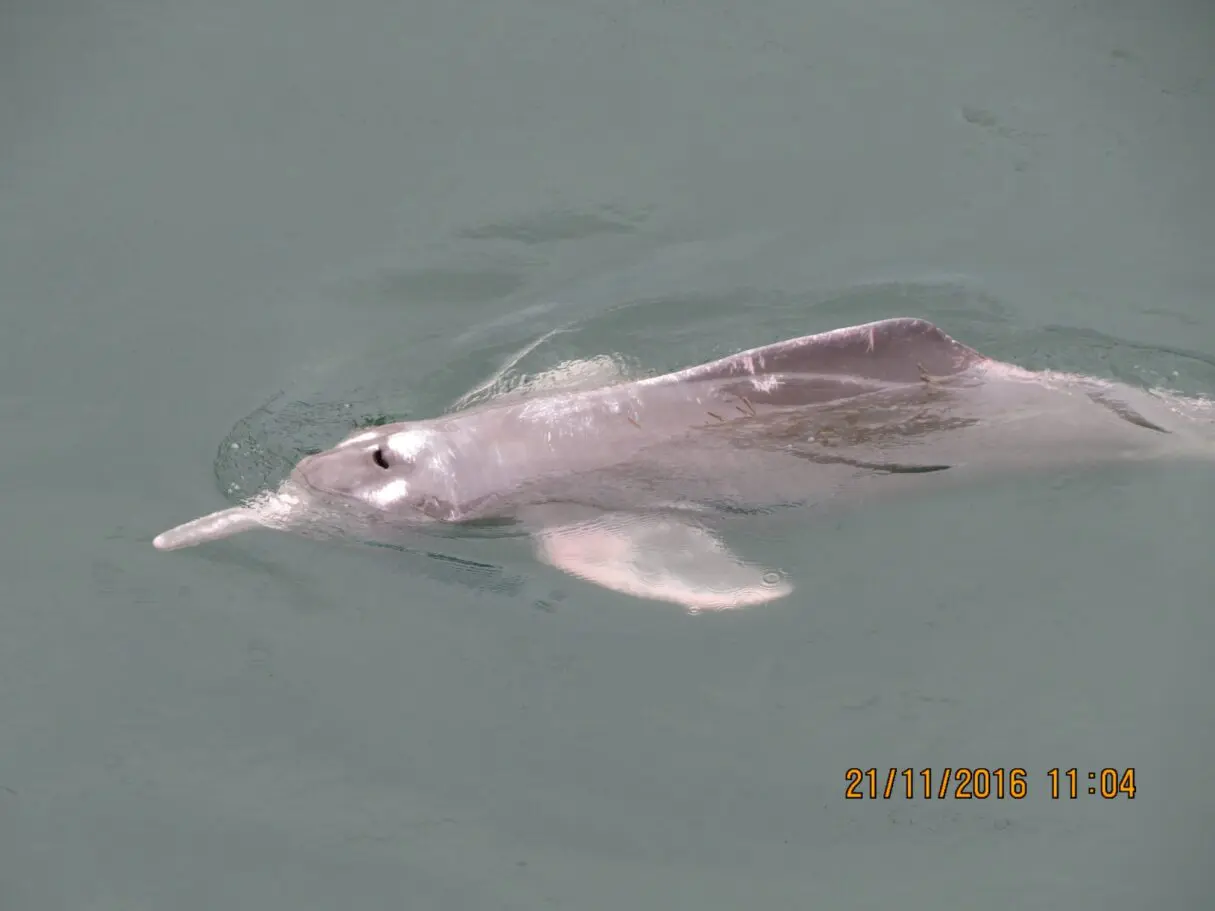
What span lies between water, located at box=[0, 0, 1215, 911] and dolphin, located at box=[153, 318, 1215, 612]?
29 cm

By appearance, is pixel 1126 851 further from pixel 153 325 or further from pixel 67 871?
pixel 153 325

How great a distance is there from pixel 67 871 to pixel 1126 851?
7.12 m

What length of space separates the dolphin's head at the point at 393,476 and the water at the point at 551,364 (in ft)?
1.33

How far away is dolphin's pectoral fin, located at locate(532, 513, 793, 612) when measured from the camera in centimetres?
1021

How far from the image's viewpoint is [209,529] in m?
10.6

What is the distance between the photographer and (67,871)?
357 inches

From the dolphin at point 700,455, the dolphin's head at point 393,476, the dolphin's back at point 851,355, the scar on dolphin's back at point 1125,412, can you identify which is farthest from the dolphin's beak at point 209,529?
the scar on dolphin's back at point 1125,412

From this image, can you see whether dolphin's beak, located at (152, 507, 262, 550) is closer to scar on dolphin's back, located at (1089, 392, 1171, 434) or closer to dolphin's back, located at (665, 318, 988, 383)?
dolphin's back, located at (665, 318, 988, 383)

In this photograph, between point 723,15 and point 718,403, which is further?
point 723,15

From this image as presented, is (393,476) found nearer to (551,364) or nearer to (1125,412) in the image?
(551,364)

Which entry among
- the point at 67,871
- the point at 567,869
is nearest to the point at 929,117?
the point at 567,869

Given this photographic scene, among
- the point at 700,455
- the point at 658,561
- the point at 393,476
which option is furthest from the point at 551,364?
the point at 658,561

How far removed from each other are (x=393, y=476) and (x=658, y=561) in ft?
7.21
